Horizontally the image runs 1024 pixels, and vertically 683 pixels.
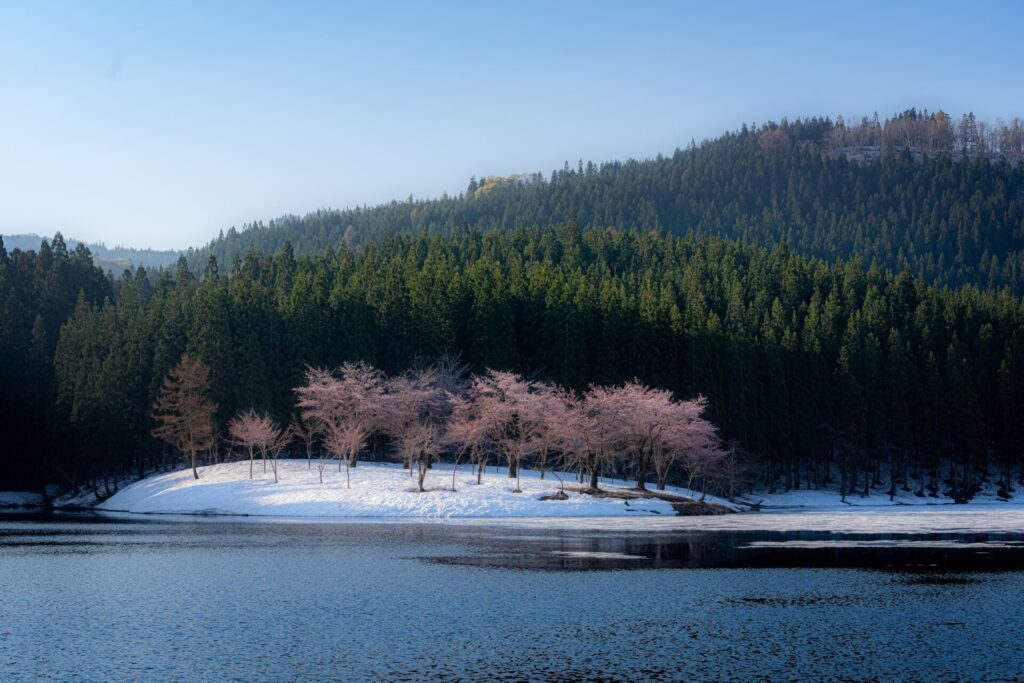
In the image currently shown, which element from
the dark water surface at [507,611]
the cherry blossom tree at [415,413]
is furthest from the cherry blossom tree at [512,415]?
the dark water surface at [507,611]

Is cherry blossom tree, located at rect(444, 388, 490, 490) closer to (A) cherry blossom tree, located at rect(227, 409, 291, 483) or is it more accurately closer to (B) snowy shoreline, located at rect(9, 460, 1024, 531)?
(B) snowy shoreline, located at rect(9, 460, 1024, 531)

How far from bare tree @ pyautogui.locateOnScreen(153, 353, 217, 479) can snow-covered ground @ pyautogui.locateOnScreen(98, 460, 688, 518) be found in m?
4.69

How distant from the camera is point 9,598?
1120 inches

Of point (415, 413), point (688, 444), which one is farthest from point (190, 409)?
point (688, 444)

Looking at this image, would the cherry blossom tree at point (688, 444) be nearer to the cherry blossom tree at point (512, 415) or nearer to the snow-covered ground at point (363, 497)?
the snow-covered ground at point (363, 497)

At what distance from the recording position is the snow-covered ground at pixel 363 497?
69.7 meters

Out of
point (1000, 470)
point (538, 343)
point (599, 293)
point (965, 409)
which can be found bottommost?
point (1000, 470)

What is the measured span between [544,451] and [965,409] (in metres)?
61.1

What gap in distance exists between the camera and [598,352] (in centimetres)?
10400

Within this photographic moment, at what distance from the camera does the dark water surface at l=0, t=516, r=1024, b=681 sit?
19406 millimetres

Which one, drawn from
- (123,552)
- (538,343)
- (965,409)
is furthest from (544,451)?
(965,409)

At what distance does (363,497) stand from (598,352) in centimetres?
4053

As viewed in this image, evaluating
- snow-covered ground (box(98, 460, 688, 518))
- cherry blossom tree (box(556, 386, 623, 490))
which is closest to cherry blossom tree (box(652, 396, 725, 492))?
cherry blossom tree (box(556, 386, 623, 490))

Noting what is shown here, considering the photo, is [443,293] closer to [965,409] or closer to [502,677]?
[965,409]
